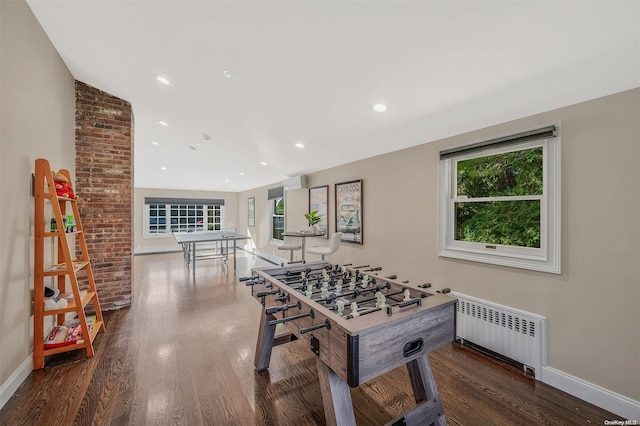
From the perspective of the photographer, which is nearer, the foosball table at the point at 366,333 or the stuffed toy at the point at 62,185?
the foosball table at the point at 366,333

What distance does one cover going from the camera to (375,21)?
1.72 metres

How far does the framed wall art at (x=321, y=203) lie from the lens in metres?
4.81

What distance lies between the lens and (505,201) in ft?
8.00

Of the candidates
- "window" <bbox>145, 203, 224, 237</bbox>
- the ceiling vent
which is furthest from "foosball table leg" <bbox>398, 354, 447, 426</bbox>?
"window" <bbox>145, 203, 224, 237</bbox>

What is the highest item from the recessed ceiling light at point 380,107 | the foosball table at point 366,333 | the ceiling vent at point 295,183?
the recessed ceiling light at point 380,107

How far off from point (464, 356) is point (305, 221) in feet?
12.5

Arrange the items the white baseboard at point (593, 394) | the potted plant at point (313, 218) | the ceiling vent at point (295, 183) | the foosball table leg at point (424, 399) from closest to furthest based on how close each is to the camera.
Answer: the foosball table leg at point (424, 399) < the white baseboard at point (593, 394) < the potted plant at point (313, 218) < the ceiling vent at point (295, 183)

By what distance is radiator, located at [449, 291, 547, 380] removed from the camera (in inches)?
80.5

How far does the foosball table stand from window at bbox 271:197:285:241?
5.16 metres

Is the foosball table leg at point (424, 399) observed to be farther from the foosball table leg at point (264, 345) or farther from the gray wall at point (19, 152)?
the gray wall at point (19, 152)

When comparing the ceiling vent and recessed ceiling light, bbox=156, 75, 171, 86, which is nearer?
recessed ceiling light, bbox=156, 75, 171, 86

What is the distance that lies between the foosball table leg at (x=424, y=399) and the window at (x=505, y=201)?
1.29m

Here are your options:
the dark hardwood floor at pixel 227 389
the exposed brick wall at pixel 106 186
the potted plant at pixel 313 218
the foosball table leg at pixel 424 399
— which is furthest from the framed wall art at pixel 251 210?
the foosball table leg at pixel 424 399

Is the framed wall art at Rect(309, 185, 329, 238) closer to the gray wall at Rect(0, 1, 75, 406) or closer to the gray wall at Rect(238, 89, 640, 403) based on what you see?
the gray wall at Rect(238, 89, 640, 403)
